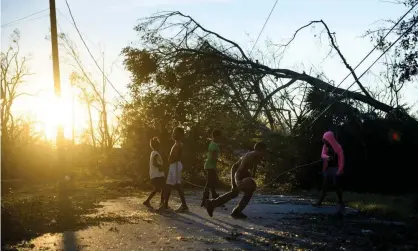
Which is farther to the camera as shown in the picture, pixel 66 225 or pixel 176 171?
pixel 176 171

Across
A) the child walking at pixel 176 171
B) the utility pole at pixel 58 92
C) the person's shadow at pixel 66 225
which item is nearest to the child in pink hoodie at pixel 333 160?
the child walking at pixel 176 171

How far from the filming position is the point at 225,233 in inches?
346

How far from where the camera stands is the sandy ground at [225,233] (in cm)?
762

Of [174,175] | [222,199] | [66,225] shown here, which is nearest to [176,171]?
[174,175]

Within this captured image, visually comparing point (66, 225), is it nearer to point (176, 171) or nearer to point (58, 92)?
point (176, 171)

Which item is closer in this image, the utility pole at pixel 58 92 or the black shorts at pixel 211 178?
the black shorts at pixel 211 178

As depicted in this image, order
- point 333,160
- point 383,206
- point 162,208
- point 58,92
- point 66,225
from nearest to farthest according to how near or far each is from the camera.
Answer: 1. point 66,225
2. point 333,160
3. point 383,206
4. point 162,208
5. point 58,92

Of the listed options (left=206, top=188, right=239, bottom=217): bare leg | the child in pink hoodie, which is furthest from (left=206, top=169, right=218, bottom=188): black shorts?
the child in pink hoodie

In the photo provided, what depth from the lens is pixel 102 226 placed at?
1009 cm

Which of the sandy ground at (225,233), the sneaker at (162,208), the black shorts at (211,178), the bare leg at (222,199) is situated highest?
the black shorts at (211,178)

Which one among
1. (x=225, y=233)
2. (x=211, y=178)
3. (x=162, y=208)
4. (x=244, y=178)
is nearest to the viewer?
(x=225, y=233)

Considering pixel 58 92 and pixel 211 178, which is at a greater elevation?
pixel 58 92

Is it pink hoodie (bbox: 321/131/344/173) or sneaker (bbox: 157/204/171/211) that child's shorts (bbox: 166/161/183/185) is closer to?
→ sneaker (bbox: 157/204/171/211)

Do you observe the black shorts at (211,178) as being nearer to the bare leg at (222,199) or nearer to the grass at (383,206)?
the bare leg at (222,199)
